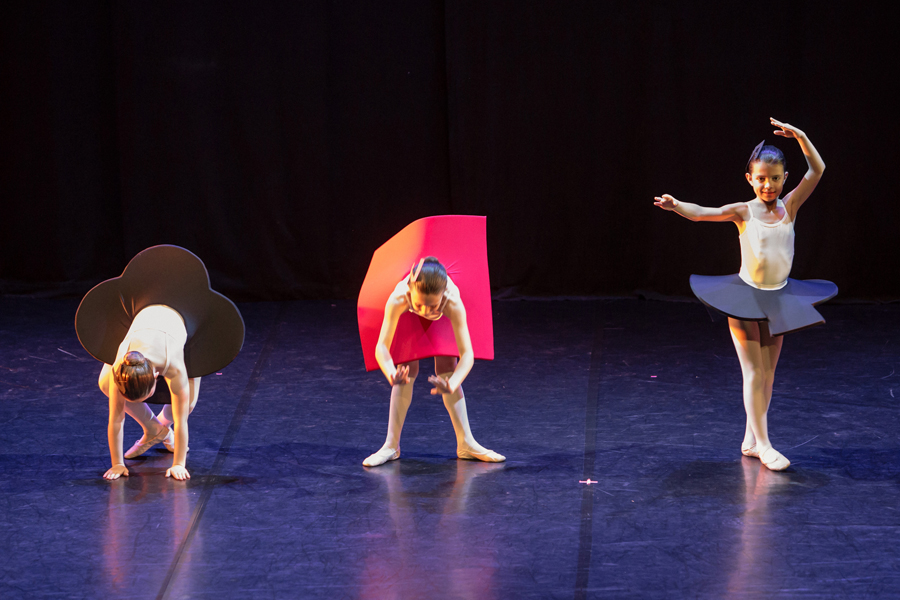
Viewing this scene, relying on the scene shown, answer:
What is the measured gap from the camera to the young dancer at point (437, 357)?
3.46 meters

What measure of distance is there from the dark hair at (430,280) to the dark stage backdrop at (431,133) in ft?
9.42

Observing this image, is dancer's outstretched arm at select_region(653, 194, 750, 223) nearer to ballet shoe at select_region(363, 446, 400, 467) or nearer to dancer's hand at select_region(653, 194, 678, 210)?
dancer's hand at select_region(653, 194, 678, 210)

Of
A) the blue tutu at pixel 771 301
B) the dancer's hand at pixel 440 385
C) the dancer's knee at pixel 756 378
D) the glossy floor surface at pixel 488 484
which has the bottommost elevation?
the glossy floor surface at pixel 488 484

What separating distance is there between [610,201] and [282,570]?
3783 millimetres

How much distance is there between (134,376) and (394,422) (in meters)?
1.00

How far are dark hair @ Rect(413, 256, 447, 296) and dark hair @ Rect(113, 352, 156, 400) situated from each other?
3.16ft

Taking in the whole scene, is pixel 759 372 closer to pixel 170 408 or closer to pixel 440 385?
pixel 440 385

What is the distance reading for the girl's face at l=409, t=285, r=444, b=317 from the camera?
11.3 ft

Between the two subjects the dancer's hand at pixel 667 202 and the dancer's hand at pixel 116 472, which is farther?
the dancer's hand at pixel 116 472

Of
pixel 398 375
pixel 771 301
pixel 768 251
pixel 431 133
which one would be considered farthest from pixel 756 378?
pixel 431 133

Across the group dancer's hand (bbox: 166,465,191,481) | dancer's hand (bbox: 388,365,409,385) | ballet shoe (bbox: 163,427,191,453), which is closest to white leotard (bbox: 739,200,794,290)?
dancer's hand (bbox: 388,365,409,385)

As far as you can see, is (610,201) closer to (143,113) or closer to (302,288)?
(302,288)

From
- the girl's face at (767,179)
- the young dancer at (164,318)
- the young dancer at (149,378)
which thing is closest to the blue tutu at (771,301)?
the girl's face at (767,179)

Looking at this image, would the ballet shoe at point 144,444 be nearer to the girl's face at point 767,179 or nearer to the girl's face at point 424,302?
the girl's face at point 424,302
